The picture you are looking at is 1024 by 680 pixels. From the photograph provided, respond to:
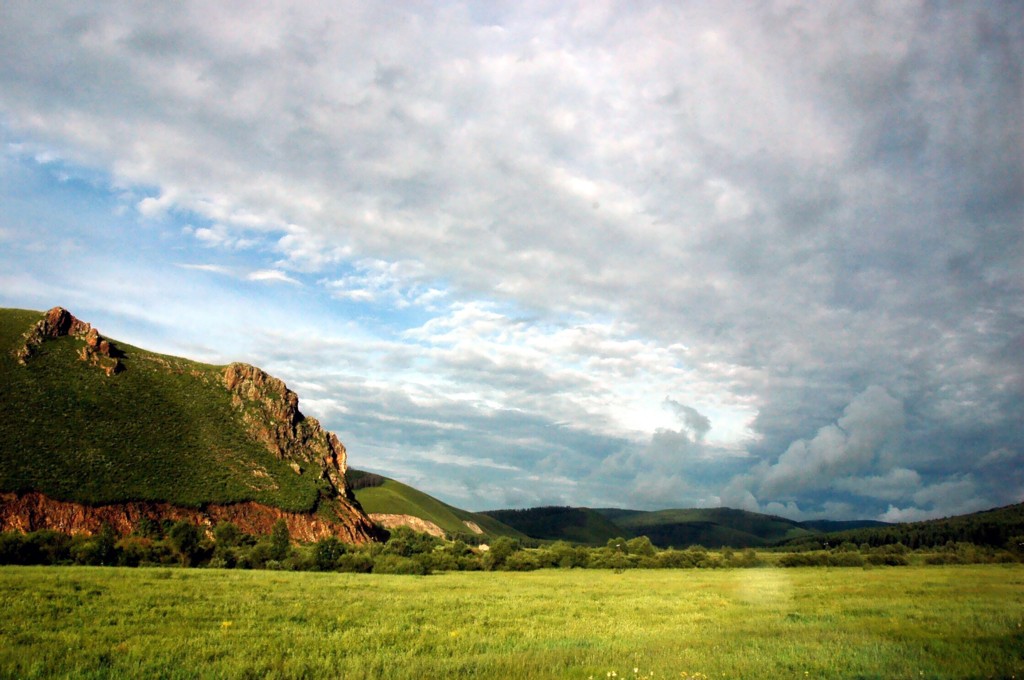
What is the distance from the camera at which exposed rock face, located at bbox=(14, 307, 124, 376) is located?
4914 inches

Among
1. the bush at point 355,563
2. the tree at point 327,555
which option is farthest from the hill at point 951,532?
the tree at point 327,555

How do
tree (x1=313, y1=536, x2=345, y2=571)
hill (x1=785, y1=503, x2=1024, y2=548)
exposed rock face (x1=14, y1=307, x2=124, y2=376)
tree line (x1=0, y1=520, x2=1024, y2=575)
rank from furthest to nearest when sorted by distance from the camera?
hill (x1=785, y1=503, x2=1024, y2=548) < exposed rock face (x1=14, y1=307, x2=124, y2=376) < tree (x1=313, y1=536, x2=345, y2=571) < tree line (x1=0, y1=520, x2=1024, y2=575)

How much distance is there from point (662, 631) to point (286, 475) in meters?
141

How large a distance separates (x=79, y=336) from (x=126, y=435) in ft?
114

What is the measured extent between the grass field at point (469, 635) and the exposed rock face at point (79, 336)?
395ft

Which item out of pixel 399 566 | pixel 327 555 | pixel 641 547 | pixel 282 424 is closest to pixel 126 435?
pixel 282 424

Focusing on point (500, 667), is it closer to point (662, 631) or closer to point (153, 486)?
point (662, 631)

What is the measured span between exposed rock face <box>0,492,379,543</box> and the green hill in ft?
5.25

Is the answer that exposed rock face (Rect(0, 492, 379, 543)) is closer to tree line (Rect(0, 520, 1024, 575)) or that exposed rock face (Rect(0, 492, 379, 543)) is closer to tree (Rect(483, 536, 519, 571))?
tree line (Rect(0, 520, 1024, 575))

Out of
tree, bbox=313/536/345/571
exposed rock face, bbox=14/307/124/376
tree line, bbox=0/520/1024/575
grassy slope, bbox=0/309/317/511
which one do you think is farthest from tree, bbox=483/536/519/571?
exposed rock face, bbox=14/307/124/376

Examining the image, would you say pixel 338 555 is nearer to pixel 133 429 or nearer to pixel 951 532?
pixel 133 429

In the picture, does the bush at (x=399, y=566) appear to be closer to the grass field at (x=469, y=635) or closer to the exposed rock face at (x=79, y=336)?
the grass field at (x=469, y=635)

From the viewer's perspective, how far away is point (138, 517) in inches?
4097

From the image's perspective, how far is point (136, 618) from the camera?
785 inches
